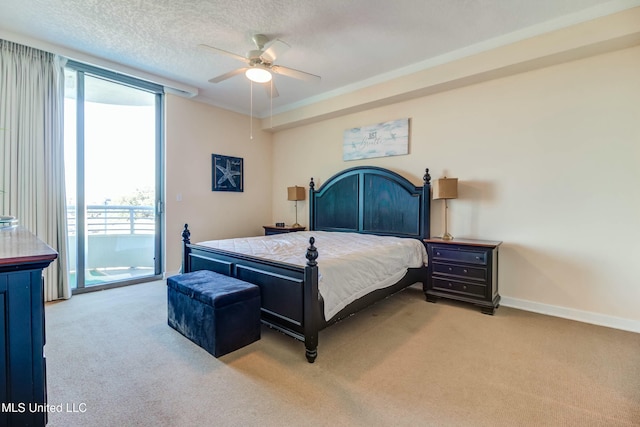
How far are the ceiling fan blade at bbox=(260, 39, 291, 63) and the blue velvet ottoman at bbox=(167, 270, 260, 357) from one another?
223 cm

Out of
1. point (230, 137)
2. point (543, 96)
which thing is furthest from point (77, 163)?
point (543, 96)

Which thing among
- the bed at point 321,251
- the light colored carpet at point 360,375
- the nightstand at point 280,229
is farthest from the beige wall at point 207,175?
the light colored carpet at point 360,375

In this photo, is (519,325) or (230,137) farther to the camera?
(230,137)

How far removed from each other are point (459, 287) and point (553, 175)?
1.60 m

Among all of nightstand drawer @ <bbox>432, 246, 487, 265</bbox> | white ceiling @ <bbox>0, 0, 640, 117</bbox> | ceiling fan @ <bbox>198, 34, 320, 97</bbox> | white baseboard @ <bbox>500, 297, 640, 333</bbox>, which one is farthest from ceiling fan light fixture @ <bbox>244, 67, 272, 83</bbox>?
white baseboard @ <bbox>500, 297, 640, 333</bbox>

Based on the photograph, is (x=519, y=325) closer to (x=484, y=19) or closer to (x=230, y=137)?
(x=484, y=19)

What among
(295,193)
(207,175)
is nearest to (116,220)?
(207,175)

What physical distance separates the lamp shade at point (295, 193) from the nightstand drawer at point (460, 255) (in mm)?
2742

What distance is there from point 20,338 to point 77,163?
3642 millimetres

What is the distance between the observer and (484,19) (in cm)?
290

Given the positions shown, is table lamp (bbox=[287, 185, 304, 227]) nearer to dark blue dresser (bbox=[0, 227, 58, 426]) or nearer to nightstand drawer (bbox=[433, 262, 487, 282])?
nightstand drawer (bbox=[433, 262, 487, 282])

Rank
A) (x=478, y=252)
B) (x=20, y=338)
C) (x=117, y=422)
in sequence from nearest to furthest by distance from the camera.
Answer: (x=20, y=338), (x=117, y=422), (x=478, y=252)

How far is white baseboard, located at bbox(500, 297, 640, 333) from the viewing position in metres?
2.86

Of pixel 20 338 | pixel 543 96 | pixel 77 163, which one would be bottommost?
A: pixel 20 338
